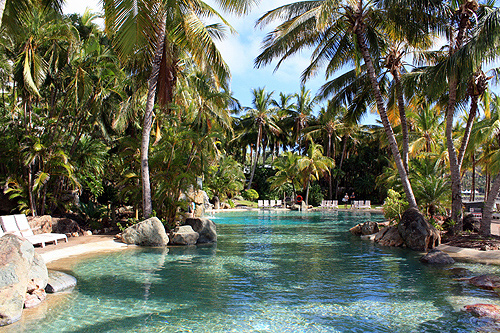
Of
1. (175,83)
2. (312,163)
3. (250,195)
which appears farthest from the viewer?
(250,195)

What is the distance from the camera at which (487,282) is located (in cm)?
664

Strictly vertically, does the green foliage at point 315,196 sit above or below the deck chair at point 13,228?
above

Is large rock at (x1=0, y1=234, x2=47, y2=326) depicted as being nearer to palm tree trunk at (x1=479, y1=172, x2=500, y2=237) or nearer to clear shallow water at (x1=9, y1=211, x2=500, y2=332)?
clear shallow water at (x1=9, y1=211, x2=500, y2=332)

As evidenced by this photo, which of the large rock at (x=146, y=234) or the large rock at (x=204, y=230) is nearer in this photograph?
the large rock at (x=146, y=234)

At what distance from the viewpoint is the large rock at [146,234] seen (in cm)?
1100

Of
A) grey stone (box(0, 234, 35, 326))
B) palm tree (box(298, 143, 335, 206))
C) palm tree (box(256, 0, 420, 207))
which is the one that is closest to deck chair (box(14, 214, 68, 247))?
grey stone (box(0, 234, 35, 326))

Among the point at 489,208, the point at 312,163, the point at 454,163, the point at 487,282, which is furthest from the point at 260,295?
the point at 312,163

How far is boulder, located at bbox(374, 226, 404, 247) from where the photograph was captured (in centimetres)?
1175

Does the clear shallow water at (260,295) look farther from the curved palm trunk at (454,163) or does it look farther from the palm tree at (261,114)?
the palm tree at (261,114)

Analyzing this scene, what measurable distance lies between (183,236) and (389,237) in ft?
22.5

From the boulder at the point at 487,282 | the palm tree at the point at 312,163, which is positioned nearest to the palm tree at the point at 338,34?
the boulder at the point at 487,282

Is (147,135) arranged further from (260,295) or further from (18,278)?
(260,295)

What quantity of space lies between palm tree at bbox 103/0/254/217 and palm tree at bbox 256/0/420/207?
2.02 meters

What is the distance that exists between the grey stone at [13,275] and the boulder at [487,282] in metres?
7.64
